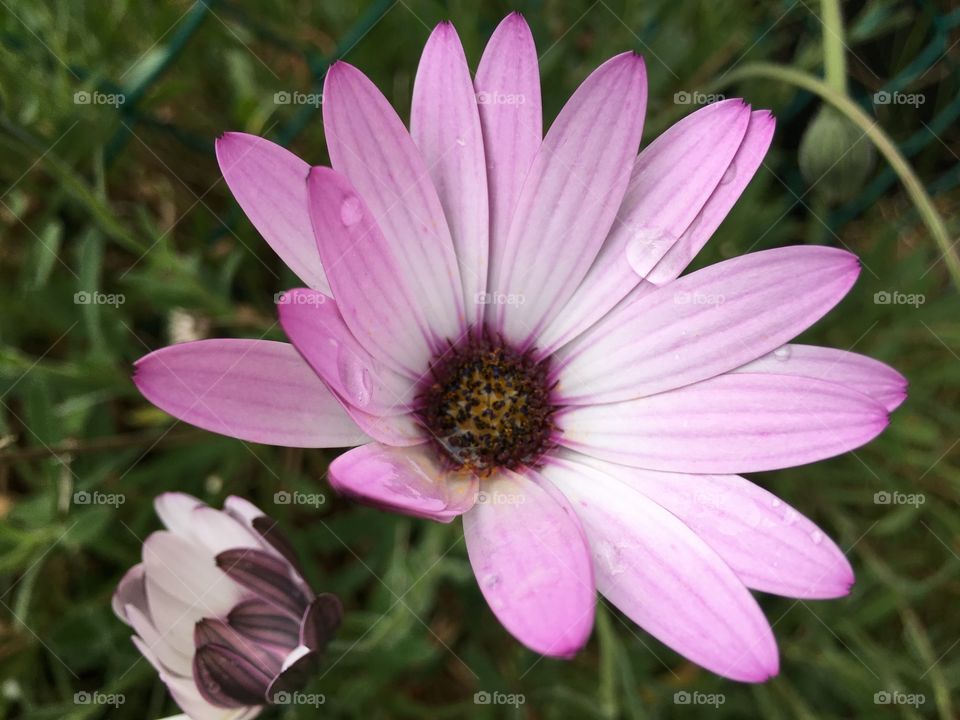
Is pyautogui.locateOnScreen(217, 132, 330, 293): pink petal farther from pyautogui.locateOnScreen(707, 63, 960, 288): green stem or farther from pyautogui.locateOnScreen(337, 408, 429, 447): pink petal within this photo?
pyautogui.locateOnScreen(707, 63, 960, 288): green stem

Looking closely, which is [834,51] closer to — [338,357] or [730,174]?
[730,174]

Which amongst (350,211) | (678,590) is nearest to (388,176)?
(350,211)

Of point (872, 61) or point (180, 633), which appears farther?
point (872, 61)

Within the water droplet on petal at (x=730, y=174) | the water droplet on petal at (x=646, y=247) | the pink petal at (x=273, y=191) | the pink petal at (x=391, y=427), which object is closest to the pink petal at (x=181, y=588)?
the pink petal at (x=391, y=427)

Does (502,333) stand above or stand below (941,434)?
above

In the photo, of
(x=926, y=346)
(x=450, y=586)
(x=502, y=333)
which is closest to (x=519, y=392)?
(x=502, y=333)

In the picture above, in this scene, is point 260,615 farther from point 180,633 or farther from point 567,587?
point 567,587
